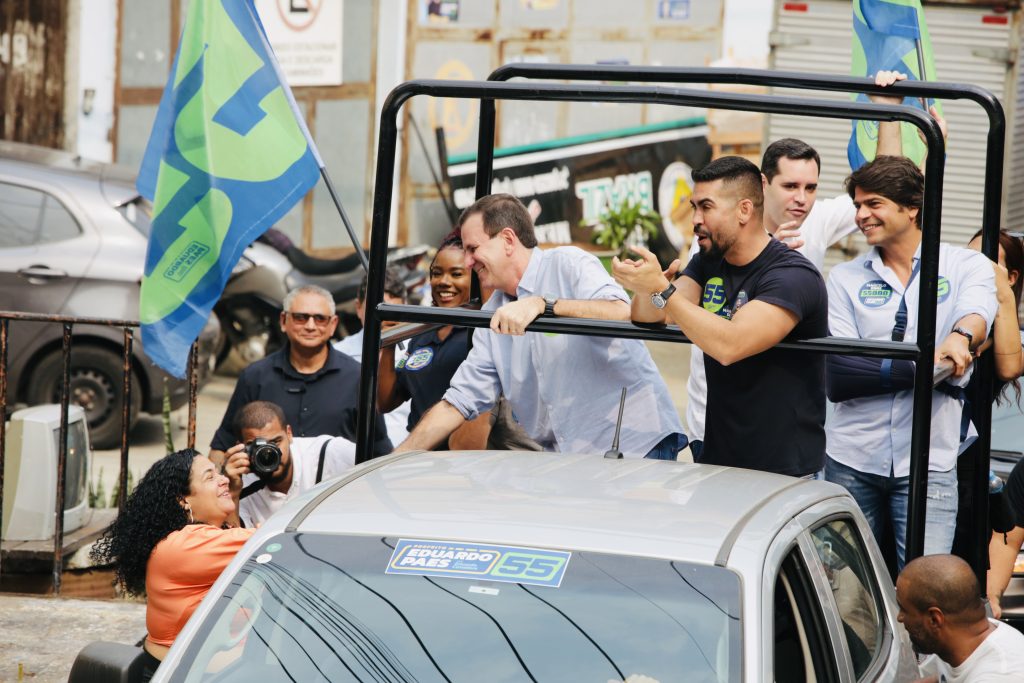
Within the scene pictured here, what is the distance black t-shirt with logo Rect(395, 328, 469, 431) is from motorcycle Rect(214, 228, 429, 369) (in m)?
5.85

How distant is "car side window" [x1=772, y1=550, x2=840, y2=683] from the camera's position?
2928 millimetres

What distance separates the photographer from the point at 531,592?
2.98m

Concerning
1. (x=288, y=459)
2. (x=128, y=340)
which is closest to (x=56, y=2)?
(x=128, y=340)

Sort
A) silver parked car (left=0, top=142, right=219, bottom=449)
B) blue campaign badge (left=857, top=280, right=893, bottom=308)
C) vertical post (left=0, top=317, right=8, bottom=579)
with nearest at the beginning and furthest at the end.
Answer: blue campaign badge (left=857, top=280, right=893, bottom=308), vertical post (left=0, top=317, right=8, bottom=579), silver parked car (left=0, top=142, right=219, bottom=449)

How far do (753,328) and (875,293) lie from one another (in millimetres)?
1031

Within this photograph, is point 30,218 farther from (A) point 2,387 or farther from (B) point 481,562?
(B) point 481,562

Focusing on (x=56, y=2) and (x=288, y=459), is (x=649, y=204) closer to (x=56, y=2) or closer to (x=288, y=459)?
(x=56, y=2)

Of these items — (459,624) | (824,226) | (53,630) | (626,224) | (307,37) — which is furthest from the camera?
(307,37)

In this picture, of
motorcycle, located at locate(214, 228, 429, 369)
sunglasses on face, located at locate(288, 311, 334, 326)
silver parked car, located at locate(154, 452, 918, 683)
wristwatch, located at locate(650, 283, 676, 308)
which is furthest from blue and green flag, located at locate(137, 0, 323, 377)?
motorcycle, located at locate(214, 228, 429, 369)

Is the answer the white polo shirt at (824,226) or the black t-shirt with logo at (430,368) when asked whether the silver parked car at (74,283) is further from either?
the white polo shirt at (824,226)

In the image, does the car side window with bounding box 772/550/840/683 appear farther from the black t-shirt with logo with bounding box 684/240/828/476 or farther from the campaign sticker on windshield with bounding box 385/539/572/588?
the black t-shirt with logo with bounding box 684/240/828/476

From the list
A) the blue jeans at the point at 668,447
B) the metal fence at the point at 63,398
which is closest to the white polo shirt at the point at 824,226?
the blue jeans at the point at 668,447

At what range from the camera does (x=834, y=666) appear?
3.11 m

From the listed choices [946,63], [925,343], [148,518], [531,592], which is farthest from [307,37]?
[531,592]
